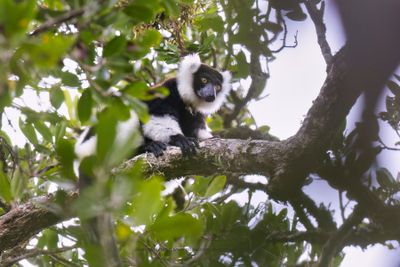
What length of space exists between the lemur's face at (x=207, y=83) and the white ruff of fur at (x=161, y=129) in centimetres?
86

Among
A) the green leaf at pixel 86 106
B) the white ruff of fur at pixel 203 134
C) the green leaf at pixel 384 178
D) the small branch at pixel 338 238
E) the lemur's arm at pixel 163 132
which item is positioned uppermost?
the white ruff of fur at pixel 203 134

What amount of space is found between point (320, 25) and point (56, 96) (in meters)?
2.31

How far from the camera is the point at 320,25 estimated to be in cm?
235

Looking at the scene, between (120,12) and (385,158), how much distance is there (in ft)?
Result: 3.46

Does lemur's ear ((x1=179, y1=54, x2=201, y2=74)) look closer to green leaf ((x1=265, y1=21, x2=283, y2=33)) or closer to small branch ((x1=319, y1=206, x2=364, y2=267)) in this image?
green leaf ((x1=265, y1=21, x2=283, y2=33))

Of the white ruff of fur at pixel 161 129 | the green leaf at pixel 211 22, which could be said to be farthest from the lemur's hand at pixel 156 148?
the green leaf at pixel 211 22

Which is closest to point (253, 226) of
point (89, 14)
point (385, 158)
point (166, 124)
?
point (385, 158)

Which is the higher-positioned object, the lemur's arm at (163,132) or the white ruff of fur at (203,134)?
the white ruff of fur at (203,134)

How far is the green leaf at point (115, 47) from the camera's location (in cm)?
189

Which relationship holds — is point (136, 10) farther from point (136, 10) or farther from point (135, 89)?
point (135, 89)

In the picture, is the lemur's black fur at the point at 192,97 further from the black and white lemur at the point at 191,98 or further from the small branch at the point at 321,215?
the small branch at the point at 321,215

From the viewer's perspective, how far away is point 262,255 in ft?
6.49

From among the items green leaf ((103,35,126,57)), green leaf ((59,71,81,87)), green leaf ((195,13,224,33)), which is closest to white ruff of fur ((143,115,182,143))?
green leaf ((195,13,224,33))

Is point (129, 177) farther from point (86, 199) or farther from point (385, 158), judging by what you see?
point (385, 158)
